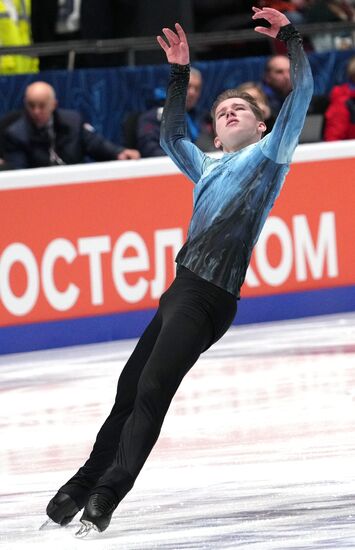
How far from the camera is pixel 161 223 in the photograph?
991 centimetres

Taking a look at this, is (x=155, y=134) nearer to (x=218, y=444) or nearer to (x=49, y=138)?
(x=49, y=138)

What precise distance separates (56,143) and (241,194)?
5.45m

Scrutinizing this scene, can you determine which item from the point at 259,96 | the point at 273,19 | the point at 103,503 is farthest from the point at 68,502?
the point at 259,96

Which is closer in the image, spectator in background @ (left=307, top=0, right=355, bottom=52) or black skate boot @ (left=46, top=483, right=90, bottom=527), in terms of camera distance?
black skate boot @ (left=46, top=483, right=90, bottom=527)

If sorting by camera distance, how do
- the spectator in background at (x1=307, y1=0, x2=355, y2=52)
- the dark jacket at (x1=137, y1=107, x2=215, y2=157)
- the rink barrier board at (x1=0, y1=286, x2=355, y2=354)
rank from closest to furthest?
the rink barrier board at (x1=0, y1=286, x2=355, y2=354), the dark jacket at (x1=137, y1=107, x2=215, y2=157), the spectator in background at (x1=307, y1=0, x2=355, y2=52)

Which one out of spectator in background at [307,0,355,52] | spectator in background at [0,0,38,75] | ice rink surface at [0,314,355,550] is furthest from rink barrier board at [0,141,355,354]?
spectator in background at [307,0,355,52]

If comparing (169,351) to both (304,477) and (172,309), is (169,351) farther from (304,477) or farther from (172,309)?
(304,477)

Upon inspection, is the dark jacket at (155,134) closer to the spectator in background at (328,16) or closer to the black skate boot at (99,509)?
the spectator in background at (328,16)

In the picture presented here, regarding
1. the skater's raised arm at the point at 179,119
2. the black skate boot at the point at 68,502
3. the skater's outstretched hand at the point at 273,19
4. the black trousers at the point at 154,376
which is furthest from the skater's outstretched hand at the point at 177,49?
the black skate boot at the point at 68,502

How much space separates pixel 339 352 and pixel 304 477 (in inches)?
123

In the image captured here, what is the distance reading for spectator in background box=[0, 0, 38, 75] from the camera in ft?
37.6

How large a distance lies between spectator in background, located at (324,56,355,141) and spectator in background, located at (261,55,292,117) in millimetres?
363

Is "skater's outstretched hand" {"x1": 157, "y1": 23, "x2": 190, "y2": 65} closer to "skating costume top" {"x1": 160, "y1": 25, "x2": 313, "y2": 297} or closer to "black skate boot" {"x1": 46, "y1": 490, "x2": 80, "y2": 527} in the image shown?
"skating costume top" {"x1": 160, "y1": 25, "x2": 313, "y2": 297}

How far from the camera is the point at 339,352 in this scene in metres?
8.91
